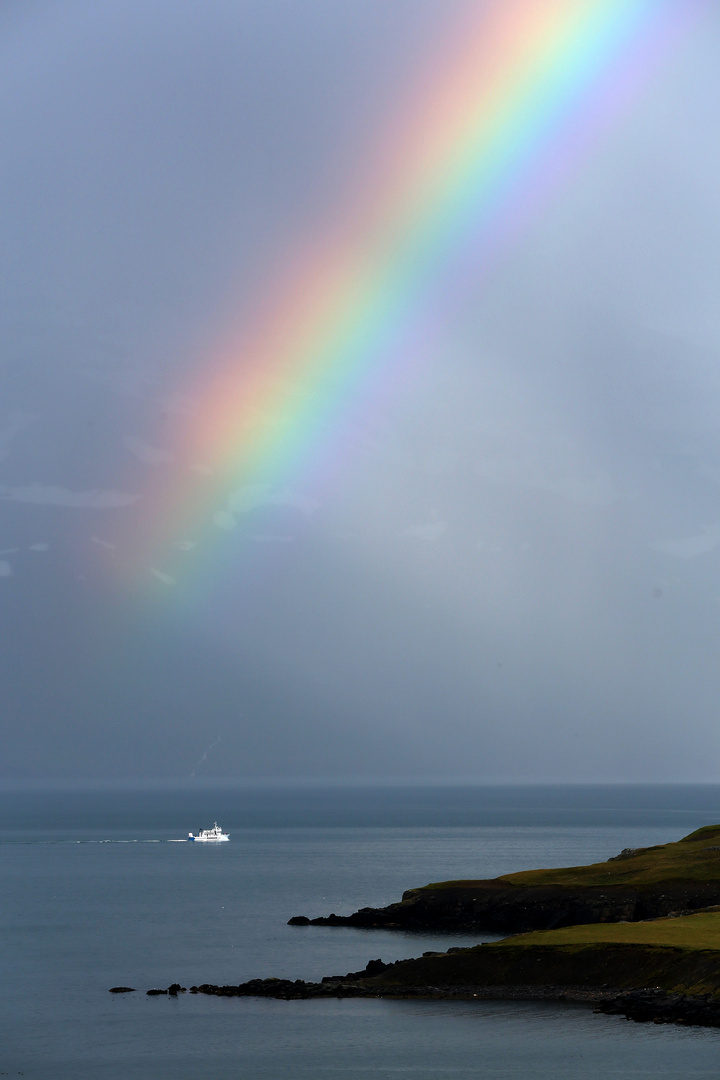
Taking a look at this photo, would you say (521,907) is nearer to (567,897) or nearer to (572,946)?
(567,897)

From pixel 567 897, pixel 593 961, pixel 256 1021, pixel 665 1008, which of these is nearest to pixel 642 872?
pixel 567 897

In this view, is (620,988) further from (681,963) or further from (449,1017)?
(449,1017)

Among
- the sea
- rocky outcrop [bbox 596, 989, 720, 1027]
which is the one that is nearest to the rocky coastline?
rocky outcrop [bbox 596, 989, 720, 1027]

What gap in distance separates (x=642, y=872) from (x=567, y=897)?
1069 centimetres

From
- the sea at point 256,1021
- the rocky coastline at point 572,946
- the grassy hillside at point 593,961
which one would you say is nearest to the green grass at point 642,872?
the rocky coastline at point 572,946

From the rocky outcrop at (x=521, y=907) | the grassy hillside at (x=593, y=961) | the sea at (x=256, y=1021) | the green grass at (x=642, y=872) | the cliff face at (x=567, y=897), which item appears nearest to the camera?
the sea at (x=256, y=1021)

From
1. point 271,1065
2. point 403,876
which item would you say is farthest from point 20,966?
point 403,876

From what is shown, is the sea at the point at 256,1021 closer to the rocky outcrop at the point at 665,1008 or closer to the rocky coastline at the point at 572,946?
the rocky outcrop at the point at 665,1008

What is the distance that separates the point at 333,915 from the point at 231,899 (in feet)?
92.9

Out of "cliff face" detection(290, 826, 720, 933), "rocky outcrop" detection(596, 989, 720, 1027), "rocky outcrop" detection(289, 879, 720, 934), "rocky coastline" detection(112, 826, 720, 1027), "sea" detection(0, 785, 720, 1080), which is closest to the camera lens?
"sea" detection(0, 785, 720, 1080)

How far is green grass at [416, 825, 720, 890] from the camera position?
359 feet

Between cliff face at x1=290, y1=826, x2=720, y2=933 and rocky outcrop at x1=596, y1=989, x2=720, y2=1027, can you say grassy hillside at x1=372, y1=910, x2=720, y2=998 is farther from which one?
cliff face at x1=290, y1=826, x2=720, y2=933

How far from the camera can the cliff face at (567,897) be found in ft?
335

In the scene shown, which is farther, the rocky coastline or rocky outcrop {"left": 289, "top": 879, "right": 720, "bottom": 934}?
rocky outcrop {"left": 289, "top": 879, "right": 720, "bottom": 934}
